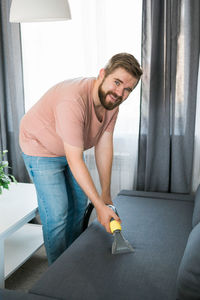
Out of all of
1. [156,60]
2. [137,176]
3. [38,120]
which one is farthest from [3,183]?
[156,60]

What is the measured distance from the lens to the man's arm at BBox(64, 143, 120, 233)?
4.82 feet

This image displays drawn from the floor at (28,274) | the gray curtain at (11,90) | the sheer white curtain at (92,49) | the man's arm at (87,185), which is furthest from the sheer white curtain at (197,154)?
the gray curtain at (11,90)

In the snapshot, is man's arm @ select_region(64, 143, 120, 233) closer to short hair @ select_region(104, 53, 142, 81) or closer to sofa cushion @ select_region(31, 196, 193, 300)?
sofa cushion @ select_region(31, 196, 193, 300)

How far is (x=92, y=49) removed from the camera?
101 inches

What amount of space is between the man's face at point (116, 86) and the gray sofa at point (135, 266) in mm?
689

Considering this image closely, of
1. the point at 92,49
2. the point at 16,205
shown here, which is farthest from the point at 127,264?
the point at 92,49

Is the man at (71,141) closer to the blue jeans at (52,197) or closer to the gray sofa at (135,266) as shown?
the blue jeans at (52,197)

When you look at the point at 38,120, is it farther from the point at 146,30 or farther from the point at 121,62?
the point at 146,30

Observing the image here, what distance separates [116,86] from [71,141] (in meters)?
0.33

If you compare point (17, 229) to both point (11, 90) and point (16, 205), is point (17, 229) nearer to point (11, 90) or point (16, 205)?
point (16, 205)

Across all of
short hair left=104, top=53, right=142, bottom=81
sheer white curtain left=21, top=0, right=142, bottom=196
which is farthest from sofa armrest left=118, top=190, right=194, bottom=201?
short hair left=104, top=53, right=142, bottom=81

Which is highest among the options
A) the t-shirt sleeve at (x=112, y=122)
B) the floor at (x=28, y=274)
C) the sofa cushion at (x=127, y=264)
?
the t-shirt sleeve at (x=112, y=122)

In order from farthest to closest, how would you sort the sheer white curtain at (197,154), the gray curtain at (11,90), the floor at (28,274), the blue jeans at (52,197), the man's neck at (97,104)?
the gray curtain at (11,90) < the sheer white curtain at (197,154) < the floor at (28,274) < the blue jeans at (52,197) < the man's neck at (97,104)

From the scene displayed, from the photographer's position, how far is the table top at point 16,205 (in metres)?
1.96
